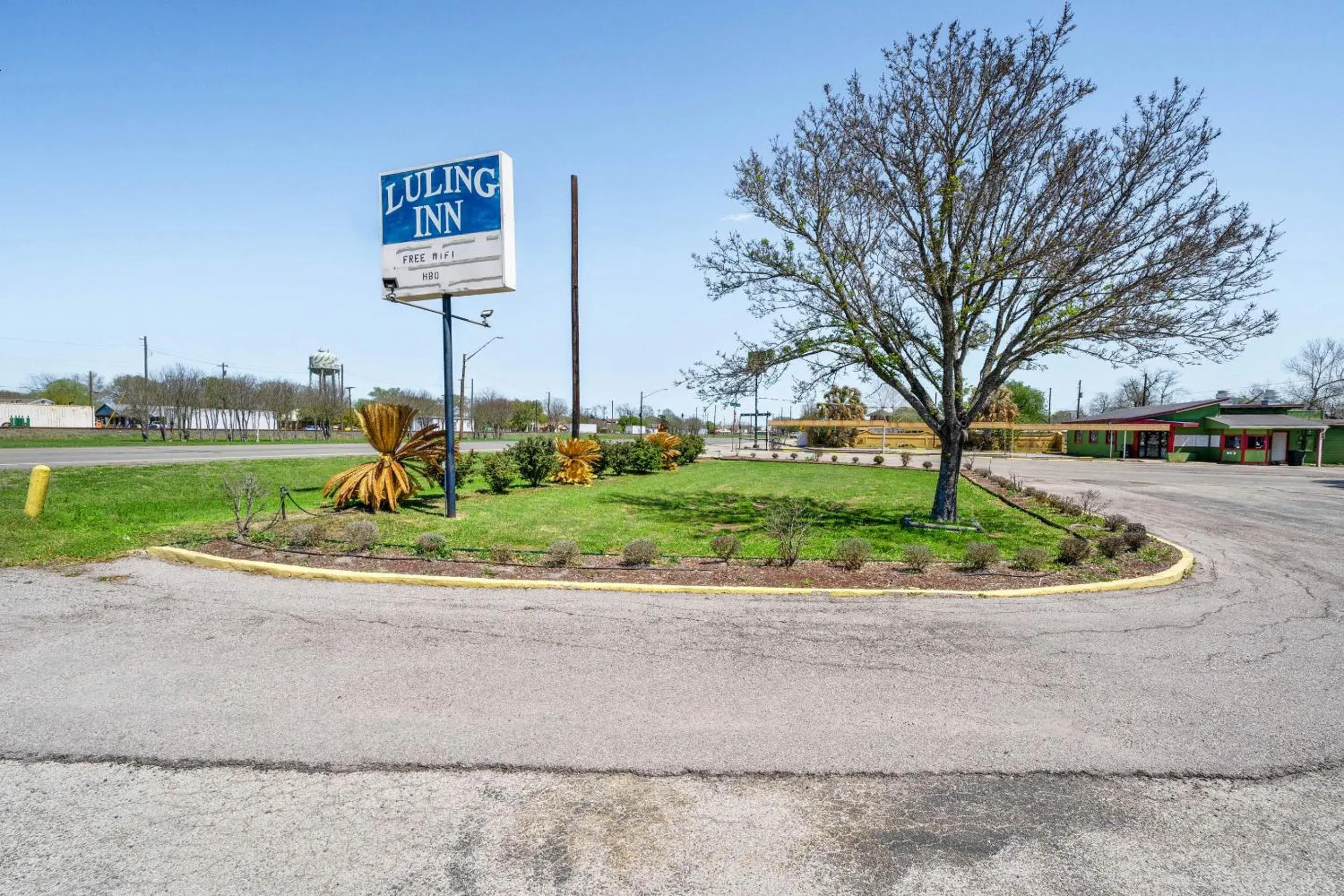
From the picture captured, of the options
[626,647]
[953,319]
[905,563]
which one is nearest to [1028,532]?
[953,319]

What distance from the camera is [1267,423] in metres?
39.3

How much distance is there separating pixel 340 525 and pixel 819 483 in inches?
596

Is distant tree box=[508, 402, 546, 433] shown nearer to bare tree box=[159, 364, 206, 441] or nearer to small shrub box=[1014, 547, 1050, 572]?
bare tree box=[159, 364, 206, 441]

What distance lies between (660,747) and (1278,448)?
5106cm

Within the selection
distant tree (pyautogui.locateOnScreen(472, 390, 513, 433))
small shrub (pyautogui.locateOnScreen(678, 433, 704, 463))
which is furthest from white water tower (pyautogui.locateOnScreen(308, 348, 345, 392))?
small shrub (pyautogui.locateOnScreen(678, 433, 704, 463))

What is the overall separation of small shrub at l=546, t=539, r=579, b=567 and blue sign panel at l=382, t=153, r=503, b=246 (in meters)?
6.04

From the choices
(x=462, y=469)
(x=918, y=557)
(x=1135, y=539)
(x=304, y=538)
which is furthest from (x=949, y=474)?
(x=462, y=469)

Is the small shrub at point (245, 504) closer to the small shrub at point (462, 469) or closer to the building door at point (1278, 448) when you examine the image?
the small shrub at point (462, 469)

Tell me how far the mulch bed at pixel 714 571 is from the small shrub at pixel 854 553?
0.10 metres

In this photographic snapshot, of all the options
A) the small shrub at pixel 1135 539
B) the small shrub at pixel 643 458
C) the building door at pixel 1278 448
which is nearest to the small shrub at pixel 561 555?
the small shrub at pixel 1135 539

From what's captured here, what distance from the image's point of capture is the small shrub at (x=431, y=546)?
8211 mm

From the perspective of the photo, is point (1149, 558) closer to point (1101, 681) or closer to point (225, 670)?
point (1101, 681)

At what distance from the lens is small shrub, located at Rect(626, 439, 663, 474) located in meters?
23.3

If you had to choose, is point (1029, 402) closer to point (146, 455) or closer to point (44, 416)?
point (146, 455)
